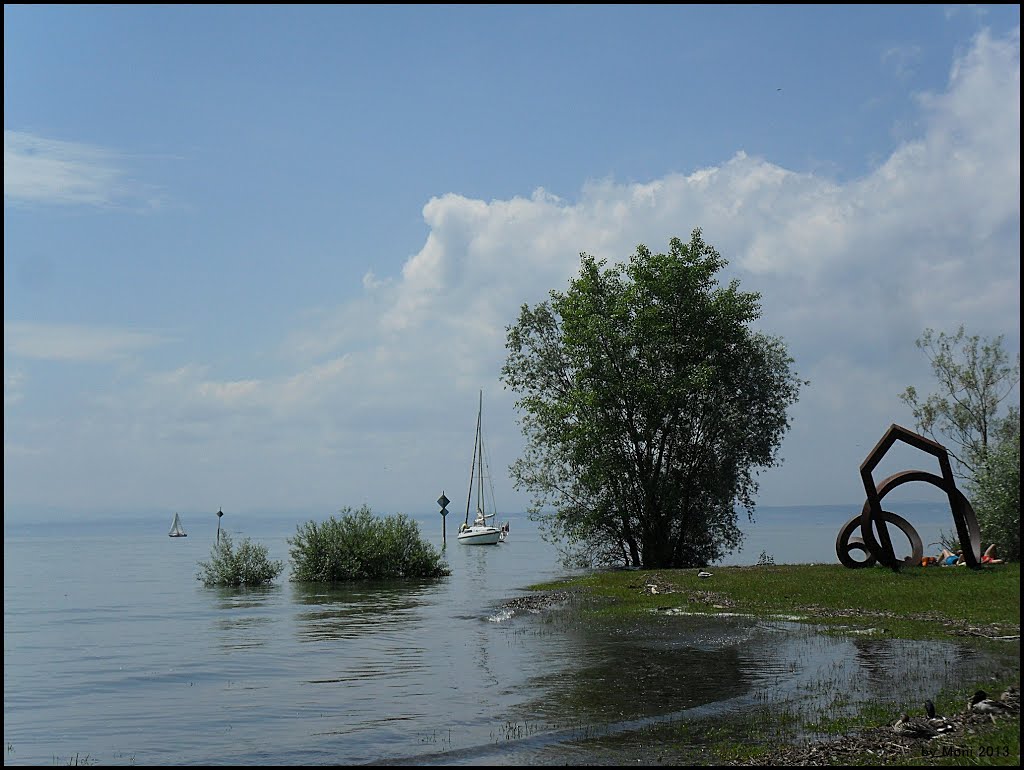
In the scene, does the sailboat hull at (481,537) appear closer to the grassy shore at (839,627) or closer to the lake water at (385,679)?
the grassy shore at (839,627)

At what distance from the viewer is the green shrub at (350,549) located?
4981 centimetres

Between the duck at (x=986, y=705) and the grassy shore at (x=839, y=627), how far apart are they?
0.25 metres

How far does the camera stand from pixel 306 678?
2272 cm

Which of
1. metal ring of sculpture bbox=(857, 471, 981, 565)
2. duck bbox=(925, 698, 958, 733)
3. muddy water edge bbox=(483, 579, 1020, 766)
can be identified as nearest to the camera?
duck bbox=(925, 698, 958, 733)

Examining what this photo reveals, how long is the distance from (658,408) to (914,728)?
35.5 metres

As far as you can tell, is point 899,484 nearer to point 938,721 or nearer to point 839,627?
point 839,627

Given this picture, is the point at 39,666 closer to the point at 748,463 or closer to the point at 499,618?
the point at 499,618

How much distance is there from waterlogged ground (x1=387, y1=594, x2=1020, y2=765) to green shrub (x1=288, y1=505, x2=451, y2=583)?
1009 inches

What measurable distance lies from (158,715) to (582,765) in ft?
34.9

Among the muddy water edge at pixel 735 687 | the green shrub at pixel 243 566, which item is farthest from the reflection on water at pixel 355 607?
the muddy water edge at pixel 735 687

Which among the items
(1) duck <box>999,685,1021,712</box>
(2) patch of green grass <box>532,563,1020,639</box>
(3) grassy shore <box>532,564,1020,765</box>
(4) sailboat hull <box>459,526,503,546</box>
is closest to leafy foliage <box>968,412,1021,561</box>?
(3) grassy shore <box>532,564,1020,765</box>

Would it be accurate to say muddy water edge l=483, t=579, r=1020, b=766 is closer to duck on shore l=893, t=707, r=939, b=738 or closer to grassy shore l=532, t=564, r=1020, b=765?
grassy shore l=532, t=564, r=1020, b=765

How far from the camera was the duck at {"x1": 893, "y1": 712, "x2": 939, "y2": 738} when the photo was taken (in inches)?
505

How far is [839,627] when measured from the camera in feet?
80.7
